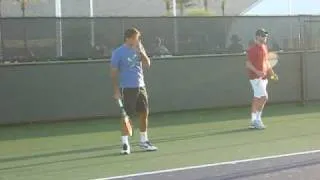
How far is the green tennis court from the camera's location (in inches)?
381

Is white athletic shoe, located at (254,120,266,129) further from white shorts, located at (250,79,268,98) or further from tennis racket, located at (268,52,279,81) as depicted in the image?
tennis racket, located at (268,52,279,81)

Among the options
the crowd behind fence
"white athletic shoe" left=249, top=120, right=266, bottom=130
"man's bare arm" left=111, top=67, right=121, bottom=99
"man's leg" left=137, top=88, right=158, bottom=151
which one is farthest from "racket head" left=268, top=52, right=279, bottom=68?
"man's bare arm" left=111, top=67, right=121, bottom=99

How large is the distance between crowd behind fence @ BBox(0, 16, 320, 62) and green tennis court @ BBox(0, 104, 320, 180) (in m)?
1.48

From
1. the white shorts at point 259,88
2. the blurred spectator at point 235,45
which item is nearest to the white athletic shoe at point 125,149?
the white shorts at point 259,88

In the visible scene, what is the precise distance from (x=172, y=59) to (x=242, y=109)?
209cm

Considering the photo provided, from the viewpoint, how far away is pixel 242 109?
16.3 metres

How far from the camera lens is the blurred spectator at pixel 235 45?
16438 millimetres

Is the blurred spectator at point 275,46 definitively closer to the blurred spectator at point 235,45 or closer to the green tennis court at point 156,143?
the blurred spectator at point 235,45

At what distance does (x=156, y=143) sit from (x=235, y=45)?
17.8ft

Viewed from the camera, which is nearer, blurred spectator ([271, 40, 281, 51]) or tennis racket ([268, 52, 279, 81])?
tennis racket ([268, 52, 279, 81])

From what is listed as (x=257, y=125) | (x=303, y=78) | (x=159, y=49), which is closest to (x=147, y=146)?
(x=257, y=125)

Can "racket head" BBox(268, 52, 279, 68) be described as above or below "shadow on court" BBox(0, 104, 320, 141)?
above

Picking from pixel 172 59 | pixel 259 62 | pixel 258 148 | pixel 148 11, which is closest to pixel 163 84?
pixel 172 59

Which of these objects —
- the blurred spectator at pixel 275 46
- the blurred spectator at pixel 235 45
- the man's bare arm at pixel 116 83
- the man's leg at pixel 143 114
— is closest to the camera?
the man's bare arm at pixel 116 83
